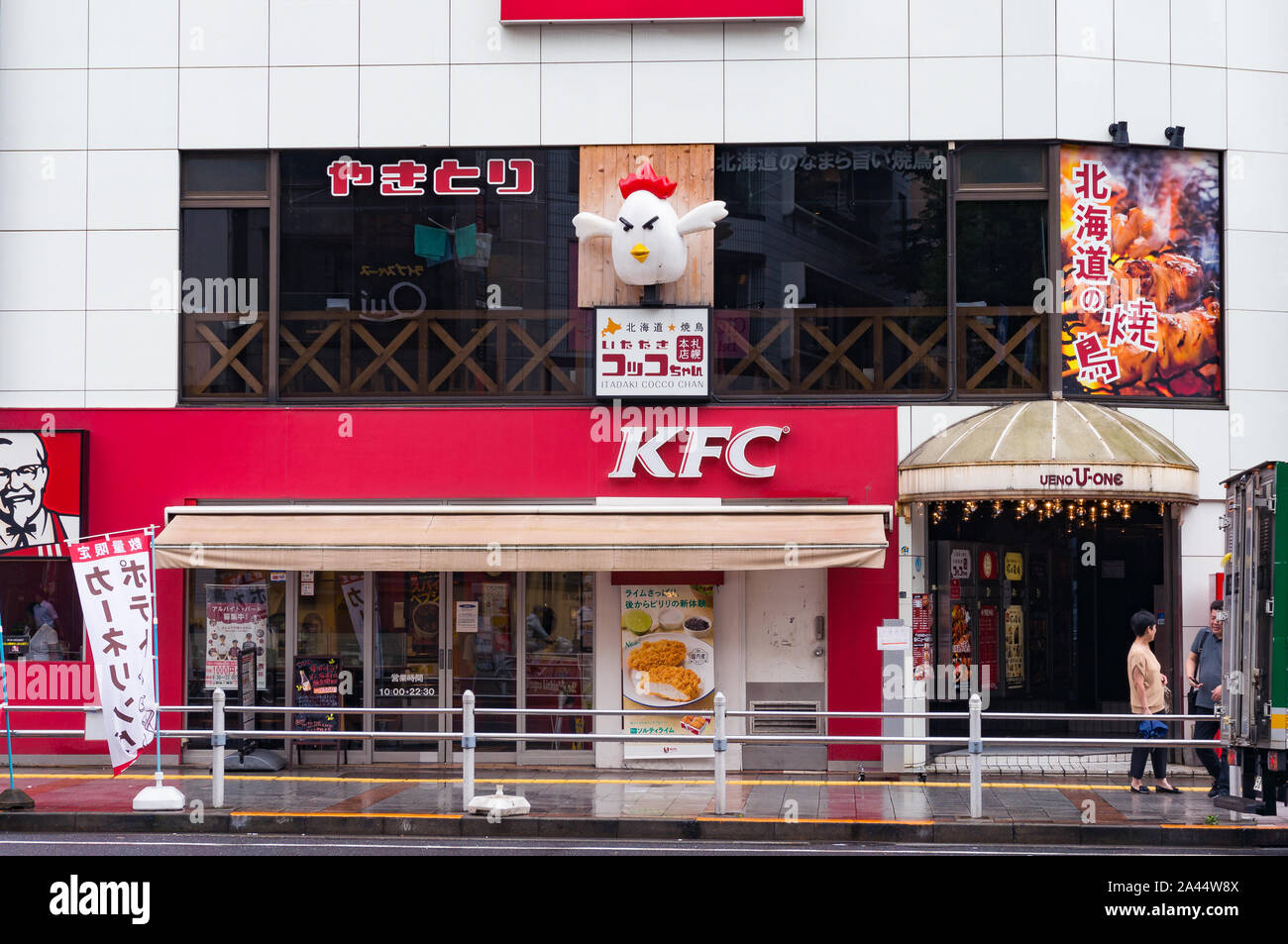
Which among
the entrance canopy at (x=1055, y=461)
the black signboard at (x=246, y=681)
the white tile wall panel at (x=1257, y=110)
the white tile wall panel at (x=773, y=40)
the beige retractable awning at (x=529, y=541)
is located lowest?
the black signboard at (x=246, y=681)

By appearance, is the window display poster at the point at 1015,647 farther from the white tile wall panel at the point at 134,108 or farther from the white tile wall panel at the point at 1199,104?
the white tile wall panel at the point at 134,108

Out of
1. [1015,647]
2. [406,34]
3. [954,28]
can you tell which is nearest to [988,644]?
[1015,647]

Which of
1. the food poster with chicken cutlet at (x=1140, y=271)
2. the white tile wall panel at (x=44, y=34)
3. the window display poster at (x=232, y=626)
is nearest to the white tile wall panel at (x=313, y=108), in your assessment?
the white tile wall panel at (x=44, y=34)

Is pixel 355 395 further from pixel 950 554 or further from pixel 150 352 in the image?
pixel 950 554

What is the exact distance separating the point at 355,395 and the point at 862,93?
7.47 metres

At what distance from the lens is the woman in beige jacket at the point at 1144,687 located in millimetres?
15195

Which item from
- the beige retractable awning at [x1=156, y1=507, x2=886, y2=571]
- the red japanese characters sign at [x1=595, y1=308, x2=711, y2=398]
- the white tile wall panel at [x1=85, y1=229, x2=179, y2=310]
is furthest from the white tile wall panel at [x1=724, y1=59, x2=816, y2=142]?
the white tile wall panel at [x1=85, y1=229, x2=179, y2=310]

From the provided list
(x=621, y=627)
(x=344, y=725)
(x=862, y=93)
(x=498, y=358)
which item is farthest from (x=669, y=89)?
(x=344, y=725)

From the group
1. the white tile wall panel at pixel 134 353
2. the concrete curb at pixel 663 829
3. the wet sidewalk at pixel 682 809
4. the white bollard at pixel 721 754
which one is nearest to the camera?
the concrete curb at pixel 663 829

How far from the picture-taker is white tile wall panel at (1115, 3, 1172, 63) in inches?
698

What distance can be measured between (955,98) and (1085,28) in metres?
1.82

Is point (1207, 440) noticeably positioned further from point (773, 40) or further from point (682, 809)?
point (682, 809)

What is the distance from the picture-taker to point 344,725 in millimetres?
17703

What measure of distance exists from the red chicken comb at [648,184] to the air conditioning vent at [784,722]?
21.2ft
